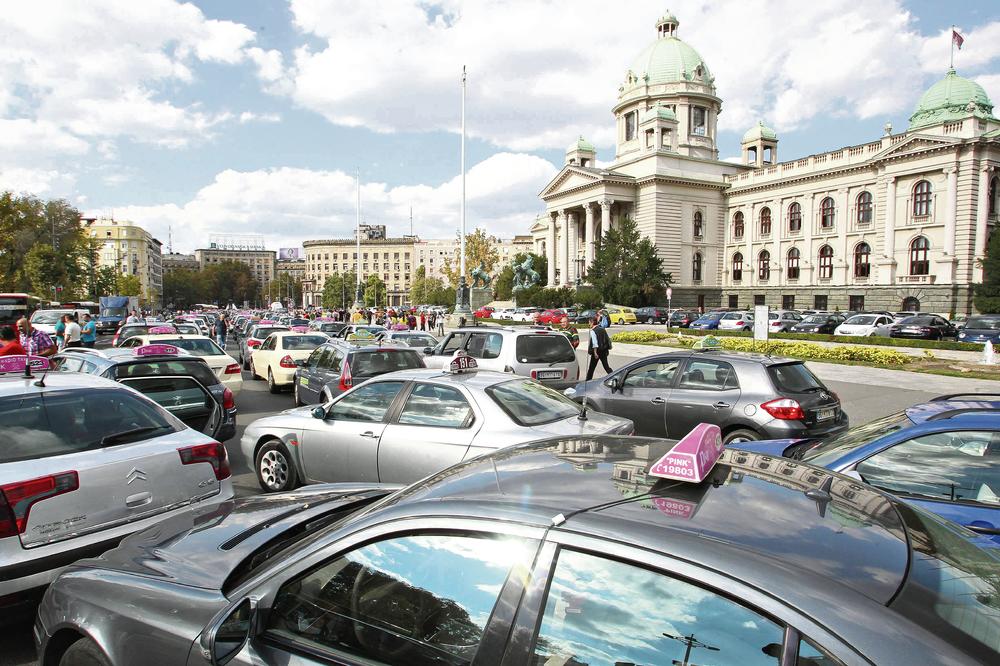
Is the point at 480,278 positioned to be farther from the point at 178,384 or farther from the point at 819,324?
the point at 178,384

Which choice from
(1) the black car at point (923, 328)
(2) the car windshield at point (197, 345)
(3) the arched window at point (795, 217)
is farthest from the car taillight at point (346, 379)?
(3) the arched window at point (795, 217)

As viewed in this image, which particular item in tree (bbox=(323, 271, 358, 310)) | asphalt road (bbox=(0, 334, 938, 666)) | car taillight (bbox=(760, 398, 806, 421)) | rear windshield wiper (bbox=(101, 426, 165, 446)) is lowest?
asphalt road (bbox=(0, 334, 938, 666))

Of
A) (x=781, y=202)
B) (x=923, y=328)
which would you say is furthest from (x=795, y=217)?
(x=923, y=328)

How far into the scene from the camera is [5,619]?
12.9 ft

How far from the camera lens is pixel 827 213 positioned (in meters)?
63.2

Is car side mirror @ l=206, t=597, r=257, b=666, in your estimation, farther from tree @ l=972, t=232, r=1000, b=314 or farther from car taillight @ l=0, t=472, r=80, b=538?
tree @ l=972, t=232, r=1000, b=314

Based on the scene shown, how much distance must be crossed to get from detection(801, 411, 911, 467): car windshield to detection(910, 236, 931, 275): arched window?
5958cm

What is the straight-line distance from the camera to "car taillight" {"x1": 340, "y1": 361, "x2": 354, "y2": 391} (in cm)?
1039

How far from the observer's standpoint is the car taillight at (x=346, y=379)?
1039 cm

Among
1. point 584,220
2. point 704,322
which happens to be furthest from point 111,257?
point 704,322

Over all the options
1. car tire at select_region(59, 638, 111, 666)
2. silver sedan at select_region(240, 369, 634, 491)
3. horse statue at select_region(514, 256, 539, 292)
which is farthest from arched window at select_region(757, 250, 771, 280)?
car tire at select_region(59, 638, 111, 666)

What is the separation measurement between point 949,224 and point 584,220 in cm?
4095

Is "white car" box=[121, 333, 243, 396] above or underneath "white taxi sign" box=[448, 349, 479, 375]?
underneath

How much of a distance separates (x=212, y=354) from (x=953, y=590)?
1456 centimetres
